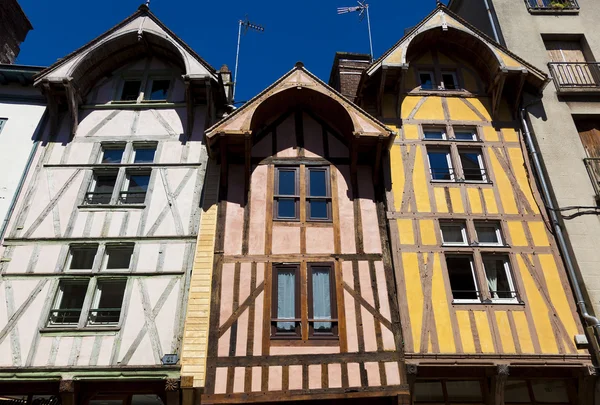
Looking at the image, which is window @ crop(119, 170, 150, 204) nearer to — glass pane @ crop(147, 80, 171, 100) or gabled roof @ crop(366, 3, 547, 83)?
glass pane @ crop(147, 80, 171, 100)

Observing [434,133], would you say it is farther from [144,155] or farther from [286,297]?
[144,155]

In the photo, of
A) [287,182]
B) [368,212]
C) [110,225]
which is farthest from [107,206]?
→ [368,212]

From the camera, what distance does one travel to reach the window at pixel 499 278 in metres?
10.9

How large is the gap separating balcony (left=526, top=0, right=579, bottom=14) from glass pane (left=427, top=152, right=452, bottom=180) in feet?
23.9

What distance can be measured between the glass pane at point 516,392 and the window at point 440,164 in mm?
5298

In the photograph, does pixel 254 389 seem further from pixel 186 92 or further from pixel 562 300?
pixel 186 92

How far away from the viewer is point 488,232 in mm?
11969

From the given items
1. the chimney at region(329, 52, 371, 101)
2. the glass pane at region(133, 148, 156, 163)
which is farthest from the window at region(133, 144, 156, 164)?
the chimney at region(329, 52, 371, 101)

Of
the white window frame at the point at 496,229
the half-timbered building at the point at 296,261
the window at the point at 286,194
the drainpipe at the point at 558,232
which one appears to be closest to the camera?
the half-timbered building at the point at 296,261

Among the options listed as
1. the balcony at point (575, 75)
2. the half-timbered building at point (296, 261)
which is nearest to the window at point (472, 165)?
the half-timbered building at point (296, 261)

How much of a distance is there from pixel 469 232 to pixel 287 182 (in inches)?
194

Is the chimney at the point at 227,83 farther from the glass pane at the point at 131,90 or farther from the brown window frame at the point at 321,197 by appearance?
the brown window frame at the point at 321,197

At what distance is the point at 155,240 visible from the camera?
11.6 m

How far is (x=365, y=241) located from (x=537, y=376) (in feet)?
15.8
